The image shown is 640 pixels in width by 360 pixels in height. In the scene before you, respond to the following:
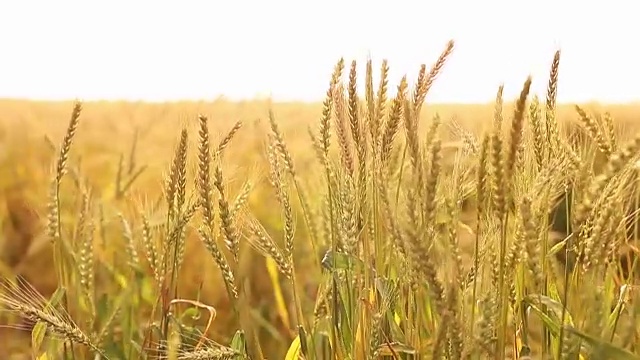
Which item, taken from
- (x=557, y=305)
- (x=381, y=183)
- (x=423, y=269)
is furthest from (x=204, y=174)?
(x=557, y=305)

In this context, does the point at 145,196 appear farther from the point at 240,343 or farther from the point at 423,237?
the point at 423,237

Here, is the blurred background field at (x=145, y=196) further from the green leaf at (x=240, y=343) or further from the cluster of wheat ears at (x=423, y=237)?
the green leaf at (x=240, y=343)

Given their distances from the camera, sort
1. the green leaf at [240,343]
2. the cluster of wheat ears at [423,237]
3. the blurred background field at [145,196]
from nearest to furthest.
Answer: the cluster of wheat ears at [423,237], the green leaf at [240,343], the blurred background field at [145,196]

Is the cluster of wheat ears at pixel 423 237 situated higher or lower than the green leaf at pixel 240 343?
higher

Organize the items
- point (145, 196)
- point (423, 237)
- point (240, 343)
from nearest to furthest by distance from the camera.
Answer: point (423, 237)
point (240, 343)
point (145, 196)

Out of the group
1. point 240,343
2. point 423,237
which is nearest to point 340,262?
point 240,343

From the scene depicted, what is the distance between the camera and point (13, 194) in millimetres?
2592

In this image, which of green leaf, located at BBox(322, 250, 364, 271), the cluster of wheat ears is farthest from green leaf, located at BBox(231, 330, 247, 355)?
green leaf, located at BBox(322, 250, 364, 271)

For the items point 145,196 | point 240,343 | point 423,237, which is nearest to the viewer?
point 423,237

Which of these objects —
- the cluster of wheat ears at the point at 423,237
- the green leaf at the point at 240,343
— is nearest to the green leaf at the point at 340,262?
the cluster of wheat ears at the point at 423,237

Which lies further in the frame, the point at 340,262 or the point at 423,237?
the point at 340,262

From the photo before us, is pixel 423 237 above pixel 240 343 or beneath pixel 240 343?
above

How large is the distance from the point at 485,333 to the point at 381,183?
194 mm

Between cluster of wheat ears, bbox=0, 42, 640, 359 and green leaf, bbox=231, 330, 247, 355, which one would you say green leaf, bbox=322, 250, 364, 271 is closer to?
cluster of wheat ears, bbox=0, 42, 640, 359
